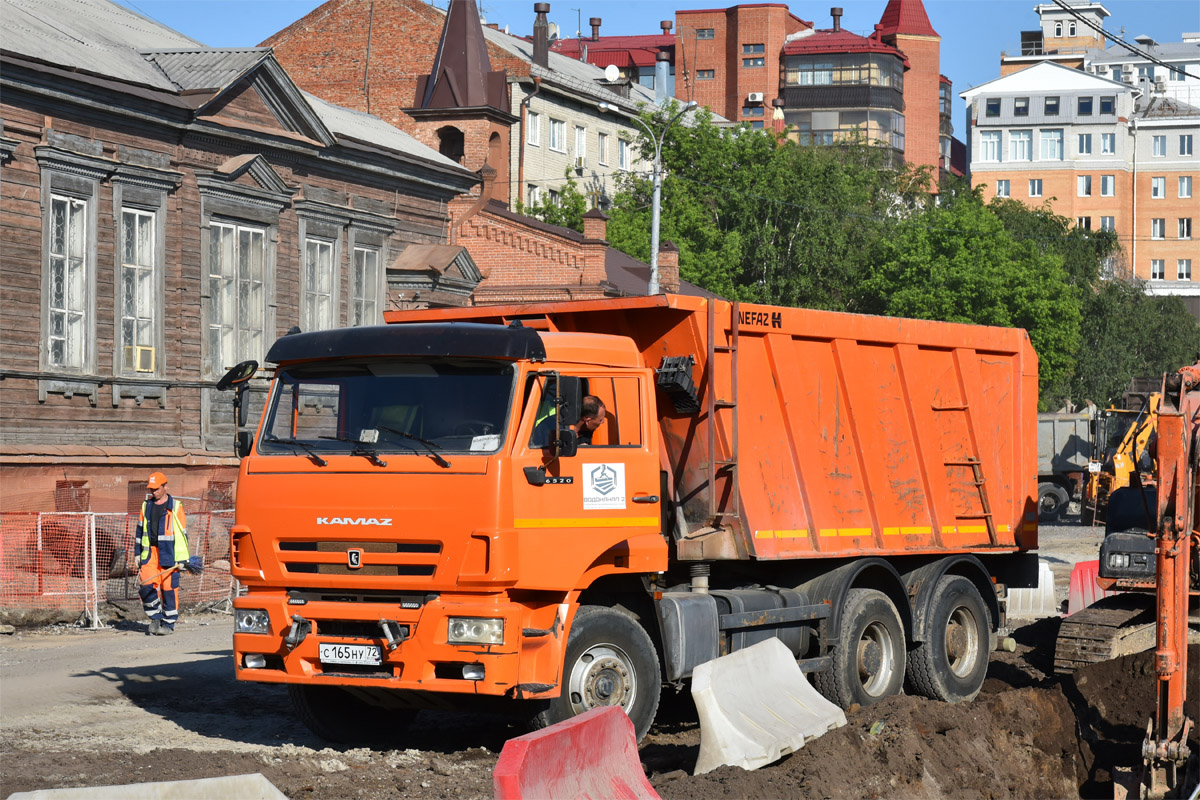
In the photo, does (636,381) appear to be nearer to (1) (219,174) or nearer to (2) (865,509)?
(2) (865,509)

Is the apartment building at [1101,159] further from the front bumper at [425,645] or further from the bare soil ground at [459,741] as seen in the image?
the front bumper at [425,645]

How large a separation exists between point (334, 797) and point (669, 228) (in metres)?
49.7

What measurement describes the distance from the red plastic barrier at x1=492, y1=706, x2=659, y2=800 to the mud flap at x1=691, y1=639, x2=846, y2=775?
3.06 ft

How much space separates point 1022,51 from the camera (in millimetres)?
121312

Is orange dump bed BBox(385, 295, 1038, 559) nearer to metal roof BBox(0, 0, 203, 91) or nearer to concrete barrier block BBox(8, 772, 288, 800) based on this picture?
concrete barrier block BBox(8, 772, 288, 800)

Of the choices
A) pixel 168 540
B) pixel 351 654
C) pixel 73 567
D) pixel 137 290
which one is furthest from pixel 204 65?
pixel 351 654

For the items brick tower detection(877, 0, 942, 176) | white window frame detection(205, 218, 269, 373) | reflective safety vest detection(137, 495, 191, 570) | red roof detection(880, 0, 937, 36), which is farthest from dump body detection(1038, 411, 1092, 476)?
red roof detection(880, 0, 937, 36)

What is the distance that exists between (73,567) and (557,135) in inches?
1772

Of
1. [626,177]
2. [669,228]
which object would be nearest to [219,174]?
[669,228]

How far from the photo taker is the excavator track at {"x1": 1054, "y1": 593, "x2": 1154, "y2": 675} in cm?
1195

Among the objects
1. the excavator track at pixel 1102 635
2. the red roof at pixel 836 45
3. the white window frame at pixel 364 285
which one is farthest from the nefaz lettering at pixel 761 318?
the red roof at pixel 836 45

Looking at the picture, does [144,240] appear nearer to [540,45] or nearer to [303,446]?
[303,446]

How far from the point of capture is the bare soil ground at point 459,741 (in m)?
8.76

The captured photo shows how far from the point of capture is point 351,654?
9195 mm
